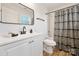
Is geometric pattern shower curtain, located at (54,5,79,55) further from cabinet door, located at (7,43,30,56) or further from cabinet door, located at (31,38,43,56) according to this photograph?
cabinet door, located at (7,43,30,56)

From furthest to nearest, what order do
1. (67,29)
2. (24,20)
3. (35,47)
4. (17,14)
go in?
1. (67,29)
2. (24,20)
3. (17,14)
4. (35,47)

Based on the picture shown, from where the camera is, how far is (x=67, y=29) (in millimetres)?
2824

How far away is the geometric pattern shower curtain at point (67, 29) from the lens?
2631mm

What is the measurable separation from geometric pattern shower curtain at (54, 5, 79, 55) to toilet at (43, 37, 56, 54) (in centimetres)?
20

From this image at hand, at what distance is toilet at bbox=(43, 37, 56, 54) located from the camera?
263 centimetres

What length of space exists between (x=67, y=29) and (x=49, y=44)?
0.66 meters

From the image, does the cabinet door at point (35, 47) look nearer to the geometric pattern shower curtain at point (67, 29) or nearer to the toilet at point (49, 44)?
the toilet at point (49, 44)

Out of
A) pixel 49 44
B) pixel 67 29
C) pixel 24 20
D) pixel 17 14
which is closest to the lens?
pixel 17 14

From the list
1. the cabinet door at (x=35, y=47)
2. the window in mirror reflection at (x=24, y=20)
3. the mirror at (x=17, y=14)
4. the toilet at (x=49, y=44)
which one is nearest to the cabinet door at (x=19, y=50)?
the cabinet door at (x=35, y=47)

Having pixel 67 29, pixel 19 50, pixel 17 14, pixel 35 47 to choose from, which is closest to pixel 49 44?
pixel 67 29

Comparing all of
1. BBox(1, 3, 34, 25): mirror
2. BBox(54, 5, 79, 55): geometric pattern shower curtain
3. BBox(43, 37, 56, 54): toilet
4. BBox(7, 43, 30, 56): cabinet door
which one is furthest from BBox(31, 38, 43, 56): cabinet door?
BBox(54, 5, 79, 55): geometric pattern shower curtain

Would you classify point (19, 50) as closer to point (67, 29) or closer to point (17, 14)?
point (17, 14)

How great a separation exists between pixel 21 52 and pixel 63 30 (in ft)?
6.17

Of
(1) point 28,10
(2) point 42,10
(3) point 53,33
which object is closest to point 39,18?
(2) point 42,10
